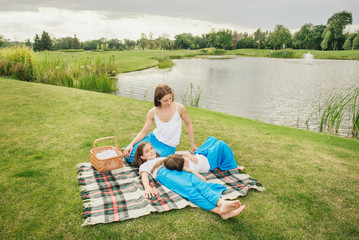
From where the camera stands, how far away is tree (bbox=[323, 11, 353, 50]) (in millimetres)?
56750

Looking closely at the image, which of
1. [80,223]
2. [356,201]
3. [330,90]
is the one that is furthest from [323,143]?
[330,90]

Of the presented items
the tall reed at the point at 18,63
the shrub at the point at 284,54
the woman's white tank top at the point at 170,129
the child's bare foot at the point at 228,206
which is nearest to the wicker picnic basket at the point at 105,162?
the woman's white tank top at the point at 170,129

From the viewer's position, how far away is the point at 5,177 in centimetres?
346

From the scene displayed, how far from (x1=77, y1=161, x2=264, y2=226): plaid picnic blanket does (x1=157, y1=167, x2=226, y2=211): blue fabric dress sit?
0.30 ft

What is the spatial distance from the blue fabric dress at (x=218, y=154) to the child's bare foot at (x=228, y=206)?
1201mm

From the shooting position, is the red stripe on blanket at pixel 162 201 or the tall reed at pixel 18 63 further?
the tall reed at pixel 18 63

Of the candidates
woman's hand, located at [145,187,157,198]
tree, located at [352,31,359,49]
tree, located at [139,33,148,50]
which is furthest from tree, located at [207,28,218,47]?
woman's hand, located at [145,187,157,198]

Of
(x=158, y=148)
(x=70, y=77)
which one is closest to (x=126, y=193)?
(x=158, y=148)

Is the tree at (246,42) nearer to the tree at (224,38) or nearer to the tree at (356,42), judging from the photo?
the tree at (224,38)

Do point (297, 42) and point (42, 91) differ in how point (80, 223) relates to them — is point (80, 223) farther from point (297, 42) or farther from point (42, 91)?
point (297, 42)

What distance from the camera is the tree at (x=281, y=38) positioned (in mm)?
71125

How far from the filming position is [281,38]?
71188mm

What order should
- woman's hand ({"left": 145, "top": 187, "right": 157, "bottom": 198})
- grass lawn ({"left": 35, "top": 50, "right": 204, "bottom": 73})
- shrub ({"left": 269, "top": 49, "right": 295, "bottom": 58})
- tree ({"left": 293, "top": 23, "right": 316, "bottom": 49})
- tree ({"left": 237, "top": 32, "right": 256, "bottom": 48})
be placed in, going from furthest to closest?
tree ({"left": 237, "top": 32, "right": 256, "bottom": 48}), tree ({"left": 293, "top": 23, "right": 316, "bottom": 49}), shrub ({"left": 269, "top": 49, "right": 295, "bottom": 58}), grass lawn ({"left": 35, "top": 50, "right": 204, "bottom": 73}), woman's hand ({"left": 145, "top": 187, "right": 157, "bottom": 198})

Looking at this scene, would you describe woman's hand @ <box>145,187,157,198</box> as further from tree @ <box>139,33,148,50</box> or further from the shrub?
tree @ <box>139,33,148,50</box>
